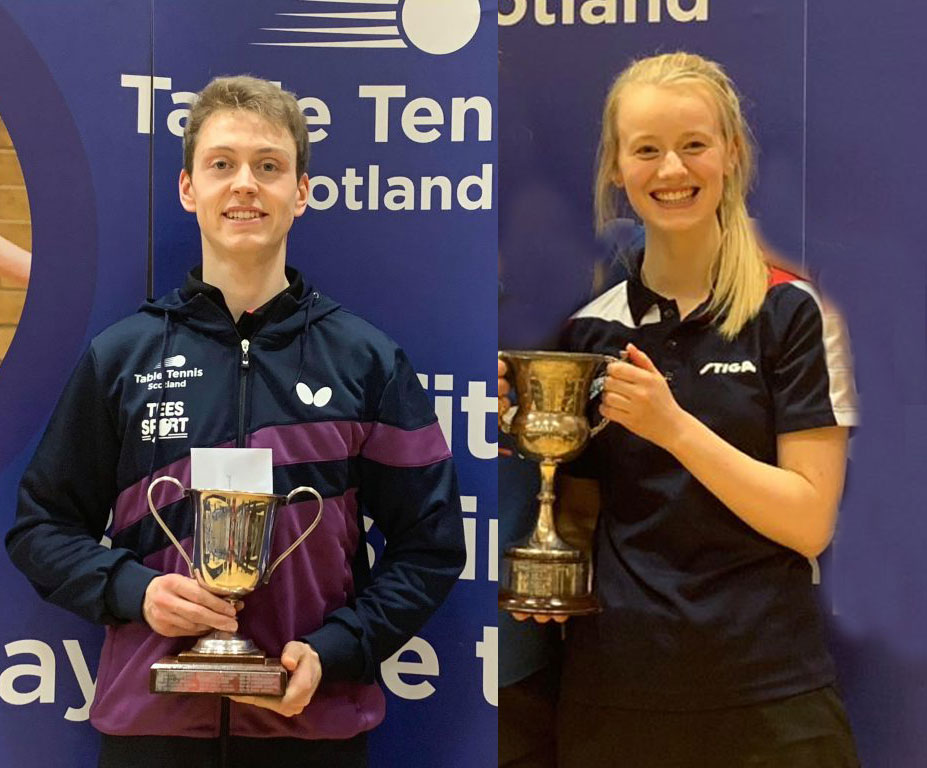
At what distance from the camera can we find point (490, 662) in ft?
8.77

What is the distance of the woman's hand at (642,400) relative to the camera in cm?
248

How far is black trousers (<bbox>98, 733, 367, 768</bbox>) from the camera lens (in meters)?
2.34

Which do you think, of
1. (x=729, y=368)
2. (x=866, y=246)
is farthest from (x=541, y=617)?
(x=866, y=246)

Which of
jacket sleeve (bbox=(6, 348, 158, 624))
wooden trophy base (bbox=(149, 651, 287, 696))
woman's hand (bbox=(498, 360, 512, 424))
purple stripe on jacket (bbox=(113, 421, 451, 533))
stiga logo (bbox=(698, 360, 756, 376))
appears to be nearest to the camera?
wooden trophy base (bbox=(149, 651, 287, 696))

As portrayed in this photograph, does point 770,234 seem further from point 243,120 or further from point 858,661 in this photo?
point 243,120

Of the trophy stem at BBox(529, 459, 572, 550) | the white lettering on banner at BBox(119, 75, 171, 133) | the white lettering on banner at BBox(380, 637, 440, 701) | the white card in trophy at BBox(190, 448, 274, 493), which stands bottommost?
the white lettering on banner at BBox(380, 637, 440, 701)

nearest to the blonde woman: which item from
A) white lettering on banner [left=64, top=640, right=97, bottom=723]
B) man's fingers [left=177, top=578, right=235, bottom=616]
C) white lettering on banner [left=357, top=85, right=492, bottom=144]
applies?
white lettering on banner [left=357, top=85, right=492, bottom=144]

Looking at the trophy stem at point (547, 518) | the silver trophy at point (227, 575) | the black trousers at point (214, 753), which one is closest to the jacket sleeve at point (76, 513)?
the silver trophy at point (227, 575)

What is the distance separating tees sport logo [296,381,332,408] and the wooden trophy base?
23.1 inches

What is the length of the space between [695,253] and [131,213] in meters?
1.40

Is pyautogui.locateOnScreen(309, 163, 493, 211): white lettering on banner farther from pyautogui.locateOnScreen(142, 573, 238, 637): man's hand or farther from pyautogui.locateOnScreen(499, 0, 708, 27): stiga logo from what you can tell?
pyautogui.locateOnScreen(142, 573, 238, 637): man's hand

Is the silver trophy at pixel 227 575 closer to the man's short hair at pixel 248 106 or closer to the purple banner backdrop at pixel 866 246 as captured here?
the man's short hair at pixel 248 106

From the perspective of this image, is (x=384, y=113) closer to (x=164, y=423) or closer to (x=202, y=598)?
(x=164, y=423)

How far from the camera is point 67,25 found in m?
2.72
